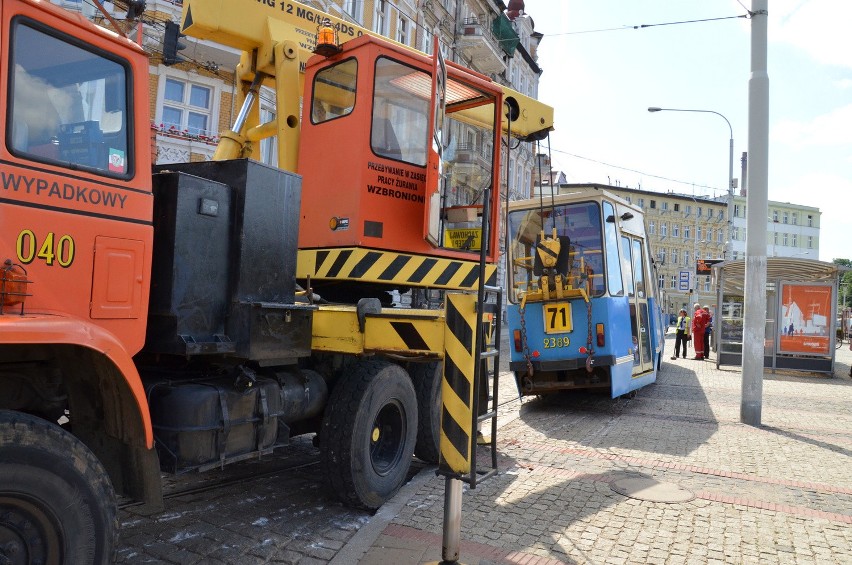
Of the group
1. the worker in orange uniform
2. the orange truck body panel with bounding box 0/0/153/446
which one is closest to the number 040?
the orange truck body panel with bounding box 0/0/153/446

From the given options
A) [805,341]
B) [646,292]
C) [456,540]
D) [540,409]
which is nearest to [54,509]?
[456,540]

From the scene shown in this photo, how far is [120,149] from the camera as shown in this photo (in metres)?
3.10

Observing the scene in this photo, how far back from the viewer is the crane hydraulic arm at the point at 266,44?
18.3 feet

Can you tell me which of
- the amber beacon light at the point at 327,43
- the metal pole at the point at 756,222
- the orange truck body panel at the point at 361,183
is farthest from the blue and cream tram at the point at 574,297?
the amber beacon light at the point at 327,43

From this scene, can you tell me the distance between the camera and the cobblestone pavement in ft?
13.2

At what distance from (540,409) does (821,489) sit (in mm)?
4258

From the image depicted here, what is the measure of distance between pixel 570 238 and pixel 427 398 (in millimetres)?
4523

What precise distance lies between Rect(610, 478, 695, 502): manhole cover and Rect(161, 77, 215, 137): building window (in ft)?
52.5

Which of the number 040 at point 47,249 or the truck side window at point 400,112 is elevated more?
the truck side window at point 400,112

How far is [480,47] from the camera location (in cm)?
3181

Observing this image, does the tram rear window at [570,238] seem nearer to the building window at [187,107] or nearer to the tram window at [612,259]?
the tram window at [612,259]

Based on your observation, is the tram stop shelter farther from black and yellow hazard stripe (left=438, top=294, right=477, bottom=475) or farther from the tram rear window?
black and yellow hazard stripe (left=438, top=294, right=477, bottom=475)

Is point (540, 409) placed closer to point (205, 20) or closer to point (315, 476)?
point (315, 476)

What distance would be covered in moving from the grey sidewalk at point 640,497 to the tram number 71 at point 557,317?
4.15ft
